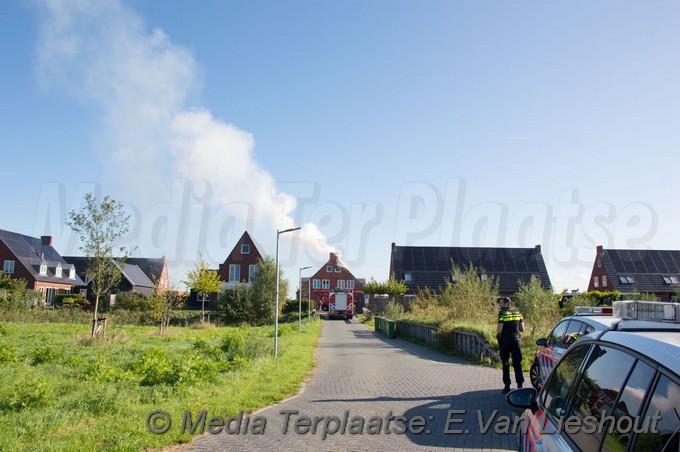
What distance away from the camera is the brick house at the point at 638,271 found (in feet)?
173

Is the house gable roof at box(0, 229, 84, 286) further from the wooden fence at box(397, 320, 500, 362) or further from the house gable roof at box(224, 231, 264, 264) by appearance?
the wooden fence at box(397, 320, 500, 362)

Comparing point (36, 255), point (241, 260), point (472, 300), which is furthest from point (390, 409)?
point (36, 255)

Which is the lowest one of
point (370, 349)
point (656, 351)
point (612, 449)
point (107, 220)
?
point (370, 349)

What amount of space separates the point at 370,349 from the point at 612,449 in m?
18.6

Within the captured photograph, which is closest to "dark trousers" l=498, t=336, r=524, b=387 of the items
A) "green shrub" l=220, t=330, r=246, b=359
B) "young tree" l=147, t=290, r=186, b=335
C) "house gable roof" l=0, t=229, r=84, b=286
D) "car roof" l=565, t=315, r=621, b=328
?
"car roof" l=565, t=315, r=621, b=328

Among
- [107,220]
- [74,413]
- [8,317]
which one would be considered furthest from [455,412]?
[8,317]

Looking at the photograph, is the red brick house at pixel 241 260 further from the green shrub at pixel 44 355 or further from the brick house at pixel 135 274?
the green shrub at pixel 44 355

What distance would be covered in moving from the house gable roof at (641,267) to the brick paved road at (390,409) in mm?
47402

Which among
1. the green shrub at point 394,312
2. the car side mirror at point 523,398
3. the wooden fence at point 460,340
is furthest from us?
the green shrub at point 394,312

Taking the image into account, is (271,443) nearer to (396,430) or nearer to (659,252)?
(396,430)

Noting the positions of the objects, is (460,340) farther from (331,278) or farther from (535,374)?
(331,278)

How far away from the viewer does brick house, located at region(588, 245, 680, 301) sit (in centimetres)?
5278

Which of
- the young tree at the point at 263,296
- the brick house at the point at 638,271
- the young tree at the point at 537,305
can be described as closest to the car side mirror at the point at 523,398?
the young tree at the point at 537,305

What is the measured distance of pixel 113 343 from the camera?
17250 millimetres
